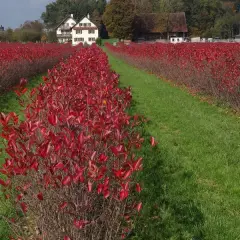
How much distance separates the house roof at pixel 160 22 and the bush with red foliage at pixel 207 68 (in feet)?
225

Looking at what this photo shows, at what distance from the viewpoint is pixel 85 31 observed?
295 feet

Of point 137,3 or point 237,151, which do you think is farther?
point 137,3

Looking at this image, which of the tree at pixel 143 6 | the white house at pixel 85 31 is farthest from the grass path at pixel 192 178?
the tree at pixel 143 6

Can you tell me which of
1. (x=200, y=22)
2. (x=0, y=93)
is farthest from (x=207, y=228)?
(x=200, y=22)

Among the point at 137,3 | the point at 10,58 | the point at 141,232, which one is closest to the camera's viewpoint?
the point at 141,232

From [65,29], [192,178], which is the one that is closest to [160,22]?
[65,29]

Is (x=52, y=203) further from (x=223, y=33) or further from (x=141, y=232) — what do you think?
(x=223, y=33)

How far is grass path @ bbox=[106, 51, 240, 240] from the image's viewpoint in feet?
13.2

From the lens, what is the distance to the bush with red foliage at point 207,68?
9945 millimetres

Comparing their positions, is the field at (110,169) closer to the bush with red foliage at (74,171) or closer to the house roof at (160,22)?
the bush with red foliage at (74,171)

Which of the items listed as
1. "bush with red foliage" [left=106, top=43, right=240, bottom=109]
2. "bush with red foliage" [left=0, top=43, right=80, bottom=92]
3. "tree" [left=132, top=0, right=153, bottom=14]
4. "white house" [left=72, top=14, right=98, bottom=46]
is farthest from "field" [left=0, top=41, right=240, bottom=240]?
"tree" [left=132, top=0, right=153, bottom=14]

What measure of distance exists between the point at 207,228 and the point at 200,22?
100545mm

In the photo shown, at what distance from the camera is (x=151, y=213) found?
4.34 metres

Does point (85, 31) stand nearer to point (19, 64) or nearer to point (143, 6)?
point (143, 6)
